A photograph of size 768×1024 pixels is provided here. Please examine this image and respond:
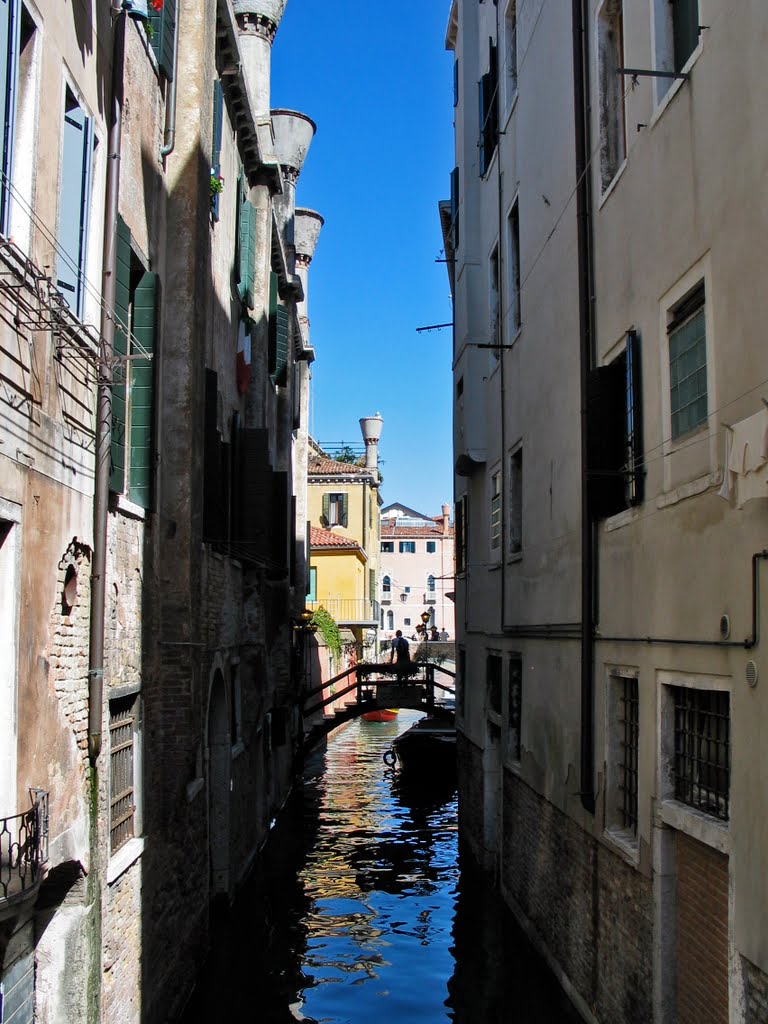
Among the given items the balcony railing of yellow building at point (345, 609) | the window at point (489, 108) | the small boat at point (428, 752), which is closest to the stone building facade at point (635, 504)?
the window at point (489, 108)

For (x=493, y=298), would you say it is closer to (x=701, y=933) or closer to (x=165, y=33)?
(x=165, y=33)

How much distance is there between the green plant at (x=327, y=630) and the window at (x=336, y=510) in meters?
11.8

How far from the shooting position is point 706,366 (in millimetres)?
6684

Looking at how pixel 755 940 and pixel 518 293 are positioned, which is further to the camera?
pixel 518 293

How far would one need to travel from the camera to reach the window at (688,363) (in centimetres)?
684

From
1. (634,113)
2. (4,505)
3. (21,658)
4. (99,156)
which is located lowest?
(21,658)

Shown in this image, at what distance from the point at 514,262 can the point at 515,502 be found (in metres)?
3.04

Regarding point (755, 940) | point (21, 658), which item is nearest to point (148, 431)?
point (21, 658)

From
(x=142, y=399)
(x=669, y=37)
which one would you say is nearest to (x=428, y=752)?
(x=142, y=399)

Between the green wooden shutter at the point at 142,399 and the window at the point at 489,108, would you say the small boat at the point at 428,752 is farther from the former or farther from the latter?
the green wooden shutter at the point at 142,399

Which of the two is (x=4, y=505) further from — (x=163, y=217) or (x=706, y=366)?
(x=163, y=217)

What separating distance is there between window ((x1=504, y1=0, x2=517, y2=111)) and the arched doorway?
26.3ft

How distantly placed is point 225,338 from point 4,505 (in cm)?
781

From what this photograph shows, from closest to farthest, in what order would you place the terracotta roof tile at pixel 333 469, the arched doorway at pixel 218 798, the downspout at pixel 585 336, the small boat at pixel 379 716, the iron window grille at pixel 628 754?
1. the iron window grille at pixel 628 754
2. the downspout at pixel 585 336
3. the arched doorway at pixel 218 798
4. the small boat at pixel 379 716
5. the terracotta roof tile at pixel 333 469
